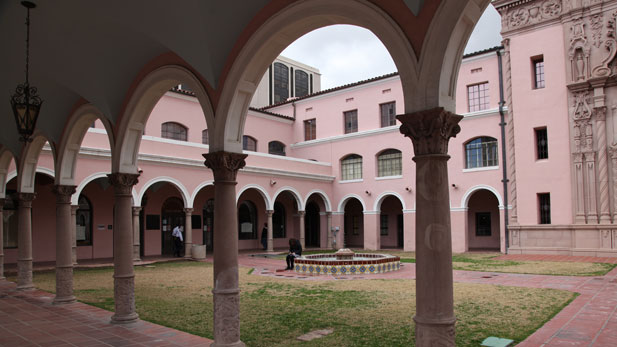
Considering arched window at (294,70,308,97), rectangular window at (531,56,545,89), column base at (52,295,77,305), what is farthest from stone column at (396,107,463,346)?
arched window at (294,70,308,97)

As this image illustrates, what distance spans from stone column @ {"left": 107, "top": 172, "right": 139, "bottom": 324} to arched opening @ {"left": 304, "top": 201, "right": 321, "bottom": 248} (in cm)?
2302

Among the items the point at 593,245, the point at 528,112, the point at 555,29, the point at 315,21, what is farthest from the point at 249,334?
the point at 555,29

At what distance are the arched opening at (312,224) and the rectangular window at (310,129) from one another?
444 cm

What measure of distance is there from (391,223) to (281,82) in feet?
55.6

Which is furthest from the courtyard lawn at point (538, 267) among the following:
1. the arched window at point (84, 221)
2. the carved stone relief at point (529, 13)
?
the arched window at point (84, 221)

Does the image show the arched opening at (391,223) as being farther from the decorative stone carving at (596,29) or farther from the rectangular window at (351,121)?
the decorative stone carving at (596,29)

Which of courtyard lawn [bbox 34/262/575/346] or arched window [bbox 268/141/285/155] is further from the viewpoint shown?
arched window [bbox 268/141/285/155]

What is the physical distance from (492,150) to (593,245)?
628 cm

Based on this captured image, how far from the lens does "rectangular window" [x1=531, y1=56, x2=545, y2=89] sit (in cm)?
2080

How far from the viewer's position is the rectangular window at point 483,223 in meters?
25.5

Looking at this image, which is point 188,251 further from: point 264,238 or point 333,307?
point 333,307

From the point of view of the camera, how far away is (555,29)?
20.2 metres

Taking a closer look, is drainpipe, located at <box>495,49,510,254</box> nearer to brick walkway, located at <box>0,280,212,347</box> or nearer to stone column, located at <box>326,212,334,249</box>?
stone column, located at <box>326,212,334,249</box>

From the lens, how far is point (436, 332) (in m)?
4.04
